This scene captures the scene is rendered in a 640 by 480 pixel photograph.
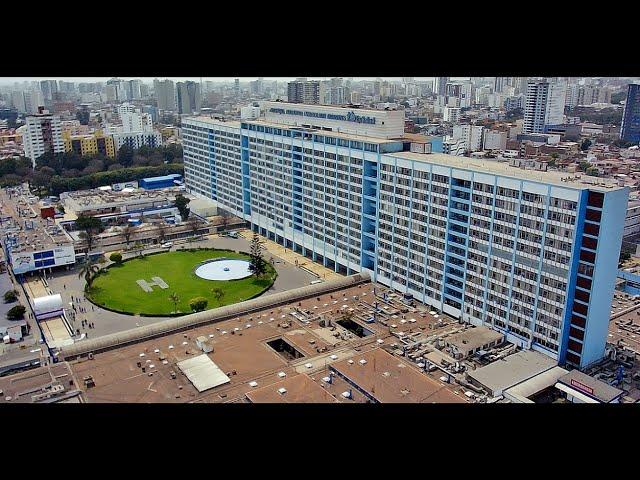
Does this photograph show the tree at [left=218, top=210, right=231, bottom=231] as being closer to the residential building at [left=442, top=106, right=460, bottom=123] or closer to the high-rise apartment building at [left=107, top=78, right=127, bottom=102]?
the residential building at [left=442, top=106, right=460, bottom=123]

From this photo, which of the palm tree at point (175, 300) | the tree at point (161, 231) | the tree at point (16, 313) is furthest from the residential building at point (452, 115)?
the tree at point (16, 313)

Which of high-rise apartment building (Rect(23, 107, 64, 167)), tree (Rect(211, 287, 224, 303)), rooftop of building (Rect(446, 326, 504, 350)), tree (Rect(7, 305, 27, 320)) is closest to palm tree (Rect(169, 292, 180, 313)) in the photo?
tree (Rect(211, 287, 224, 303))

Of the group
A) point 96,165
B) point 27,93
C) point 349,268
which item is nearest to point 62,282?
point 349,268

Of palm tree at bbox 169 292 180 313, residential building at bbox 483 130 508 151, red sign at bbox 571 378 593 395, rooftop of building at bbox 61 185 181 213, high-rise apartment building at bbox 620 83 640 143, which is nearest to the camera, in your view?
red sign at bbox 571 378 593 395

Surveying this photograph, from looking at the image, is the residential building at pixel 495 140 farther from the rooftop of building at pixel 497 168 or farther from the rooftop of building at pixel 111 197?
the rooftop of building at pixel 497 168

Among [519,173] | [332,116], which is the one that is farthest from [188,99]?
[519,173]

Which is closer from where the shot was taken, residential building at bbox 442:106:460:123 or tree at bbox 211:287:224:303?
tree at bbox 211:287:224:303

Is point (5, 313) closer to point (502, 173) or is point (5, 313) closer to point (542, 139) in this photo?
point (502, 173)
